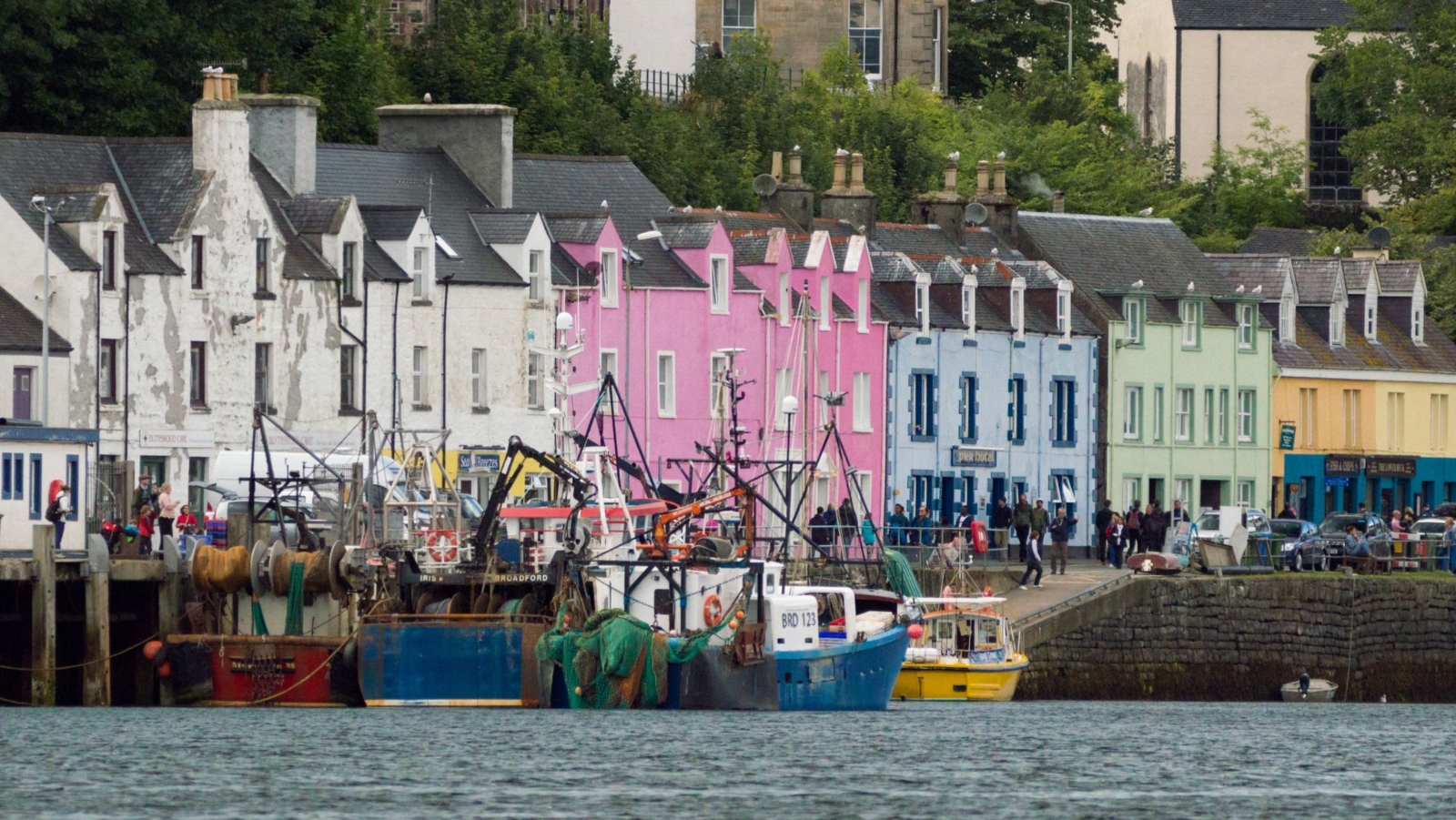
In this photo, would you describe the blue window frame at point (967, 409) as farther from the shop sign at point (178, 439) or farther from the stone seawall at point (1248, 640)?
the shop sign at point (178, 439)

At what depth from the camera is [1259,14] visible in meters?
130

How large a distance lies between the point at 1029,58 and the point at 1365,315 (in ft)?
101

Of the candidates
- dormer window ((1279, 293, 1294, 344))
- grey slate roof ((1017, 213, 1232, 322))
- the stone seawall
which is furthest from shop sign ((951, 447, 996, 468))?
dormer window ((1279, 293, 1294, 344))

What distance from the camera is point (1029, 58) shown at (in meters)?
132

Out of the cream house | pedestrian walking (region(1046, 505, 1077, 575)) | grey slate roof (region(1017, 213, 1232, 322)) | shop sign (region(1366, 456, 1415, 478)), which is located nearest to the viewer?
pedestrian walking (region(1046, 505, 1077, 575))

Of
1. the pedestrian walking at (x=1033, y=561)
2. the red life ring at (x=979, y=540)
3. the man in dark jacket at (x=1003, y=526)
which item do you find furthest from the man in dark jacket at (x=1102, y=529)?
the pedestrian walking at (x=1033, y=561)

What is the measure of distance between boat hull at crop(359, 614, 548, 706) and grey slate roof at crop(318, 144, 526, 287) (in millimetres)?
19243

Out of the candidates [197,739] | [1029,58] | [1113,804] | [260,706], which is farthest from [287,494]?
[1029,58]

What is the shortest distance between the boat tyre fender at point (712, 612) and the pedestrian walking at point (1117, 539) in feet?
74.5

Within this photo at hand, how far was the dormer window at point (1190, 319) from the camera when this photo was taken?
97688 millimetres

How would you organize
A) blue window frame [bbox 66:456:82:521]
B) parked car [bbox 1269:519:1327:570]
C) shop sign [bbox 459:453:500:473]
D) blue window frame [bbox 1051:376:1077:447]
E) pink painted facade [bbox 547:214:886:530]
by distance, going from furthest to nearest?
blue window frame [bbox 1051:376:1077:447] → parked car [bbox 1269:519:1327:570] → pink painted facade [bbox 547:214:886:530] → shop sign [bbox 459:453:500:473] → blue window frame [bbox 66:456:82:521]

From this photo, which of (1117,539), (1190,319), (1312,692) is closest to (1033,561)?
(1312,692)

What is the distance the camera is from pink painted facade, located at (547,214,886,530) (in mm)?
81562

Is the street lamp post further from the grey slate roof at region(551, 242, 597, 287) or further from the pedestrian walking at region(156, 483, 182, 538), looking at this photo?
the pedestrian walking at region(156, 483, 182, 538)
